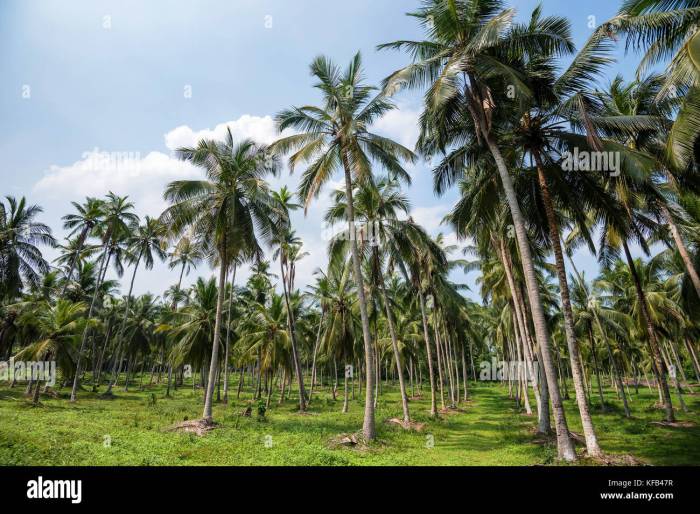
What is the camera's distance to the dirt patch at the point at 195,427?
51.6ft

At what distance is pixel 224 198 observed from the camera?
19.4 m

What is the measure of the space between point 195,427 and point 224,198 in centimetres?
1145

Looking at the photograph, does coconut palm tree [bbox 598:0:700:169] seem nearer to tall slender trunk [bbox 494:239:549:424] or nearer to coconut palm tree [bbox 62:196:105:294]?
tall slender trunk [bbox 494:239:549:424]

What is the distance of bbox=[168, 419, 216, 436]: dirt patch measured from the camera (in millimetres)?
15738

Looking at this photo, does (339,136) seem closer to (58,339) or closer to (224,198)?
(224,198)

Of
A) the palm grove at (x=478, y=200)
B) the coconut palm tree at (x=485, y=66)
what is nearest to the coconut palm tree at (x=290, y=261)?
the palm grove at (x=478, y=200)

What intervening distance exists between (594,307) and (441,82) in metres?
24.2

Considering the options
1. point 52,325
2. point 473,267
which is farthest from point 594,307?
point 52,325

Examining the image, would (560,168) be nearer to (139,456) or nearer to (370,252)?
(370,252)

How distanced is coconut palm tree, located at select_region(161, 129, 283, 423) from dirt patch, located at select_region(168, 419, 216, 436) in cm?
396

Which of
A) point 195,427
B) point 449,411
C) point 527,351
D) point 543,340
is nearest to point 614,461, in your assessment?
point 543,340

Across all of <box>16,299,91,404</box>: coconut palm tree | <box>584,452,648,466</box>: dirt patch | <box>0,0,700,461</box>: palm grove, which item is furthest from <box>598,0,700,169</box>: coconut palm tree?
<box>16,299,91,404</box>: coconut palm tree

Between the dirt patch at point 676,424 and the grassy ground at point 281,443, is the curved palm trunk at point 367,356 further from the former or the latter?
the dirt patch at point 676,424
